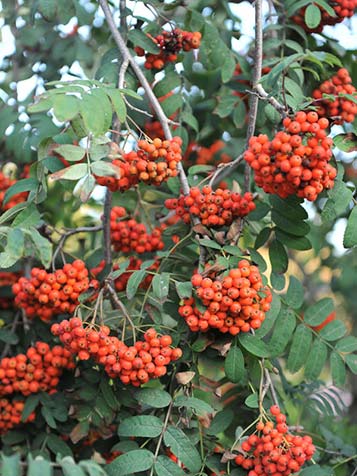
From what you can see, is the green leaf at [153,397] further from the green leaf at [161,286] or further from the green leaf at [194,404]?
the green leaf at [161,286]

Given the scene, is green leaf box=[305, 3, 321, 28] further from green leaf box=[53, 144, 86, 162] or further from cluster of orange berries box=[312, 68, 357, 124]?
green leaf box=[53, 144, 86, 162]

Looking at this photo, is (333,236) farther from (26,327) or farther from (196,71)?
(26,327)

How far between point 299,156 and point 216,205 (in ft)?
1.21

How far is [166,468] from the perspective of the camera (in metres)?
2.14

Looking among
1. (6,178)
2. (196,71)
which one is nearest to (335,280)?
(196,71)

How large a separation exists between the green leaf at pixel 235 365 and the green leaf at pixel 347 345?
1.44ft

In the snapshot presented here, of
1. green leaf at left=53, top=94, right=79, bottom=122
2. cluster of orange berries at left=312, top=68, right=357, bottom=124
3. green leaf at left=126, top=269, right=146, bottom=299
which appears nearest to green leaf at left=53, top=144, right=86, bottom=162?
green leaf at left=53, top=94, right=79, bottom=122

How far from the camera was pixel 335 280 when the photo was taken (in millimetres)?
4379

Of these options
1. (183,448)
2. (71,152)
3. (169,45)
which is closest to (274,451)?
(183,448)

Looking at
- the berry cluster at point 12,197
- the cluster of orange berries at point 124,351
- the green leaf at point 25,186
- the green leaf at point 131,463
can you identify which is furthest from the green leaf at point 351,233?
the berry cluster at point 12,197

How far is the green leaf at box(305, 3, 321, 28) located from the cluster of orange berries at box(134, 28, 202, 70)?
0.39 meters

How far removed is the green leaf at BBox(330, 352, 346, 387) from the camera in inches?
98.2

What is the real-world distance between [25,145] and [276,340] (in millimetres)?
1325

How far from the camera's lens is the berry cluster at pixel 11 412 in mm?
2633
